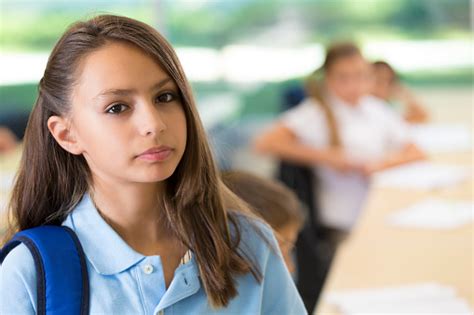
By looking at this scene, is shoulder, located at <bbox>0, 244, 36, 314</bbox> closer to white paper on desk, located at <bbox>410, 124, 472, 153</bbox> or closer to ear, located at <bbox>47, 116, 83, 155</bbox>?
ear, located at <bbox>47, 116, 83, 155</bbox>

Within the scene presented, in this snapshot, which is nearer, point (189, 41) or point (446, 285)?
point (446, 285)

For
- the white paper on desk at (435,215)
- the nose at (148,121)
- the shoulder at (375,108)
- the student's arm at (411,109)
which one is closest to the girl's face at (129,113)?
the nose at (148,121)

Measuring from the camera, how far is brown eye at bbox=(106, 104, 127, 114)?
124 cm

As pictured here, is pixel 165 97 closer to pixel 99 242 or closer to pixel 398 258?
pixel 99 242

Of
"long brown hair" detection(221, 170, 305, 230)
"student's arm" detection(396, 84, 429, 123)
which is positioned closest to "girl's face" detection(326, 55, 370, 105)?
"student's arm" detection(396, 84, 429, 123)

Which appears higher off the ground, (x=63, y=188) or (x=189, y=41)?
(x=63, y=188)

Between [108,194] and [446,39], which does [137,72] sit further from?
[446,39]

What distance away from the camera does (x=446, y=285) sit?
7.03 feet

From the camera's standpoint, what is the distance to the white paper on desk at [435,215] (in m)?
2.78

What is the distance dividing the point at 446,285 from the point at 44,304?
4.08ft

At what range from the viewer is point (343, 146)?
12.1ft

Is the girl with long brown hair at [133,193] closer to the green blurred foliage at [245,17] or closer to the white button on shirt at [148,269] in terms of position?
the white button on shirt at [148,269]

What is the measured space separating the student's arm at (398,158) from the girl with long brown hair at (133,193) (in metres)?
2.24

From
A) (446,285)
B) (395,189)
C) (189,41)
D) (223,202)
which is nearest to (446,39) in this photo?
(189,41)
